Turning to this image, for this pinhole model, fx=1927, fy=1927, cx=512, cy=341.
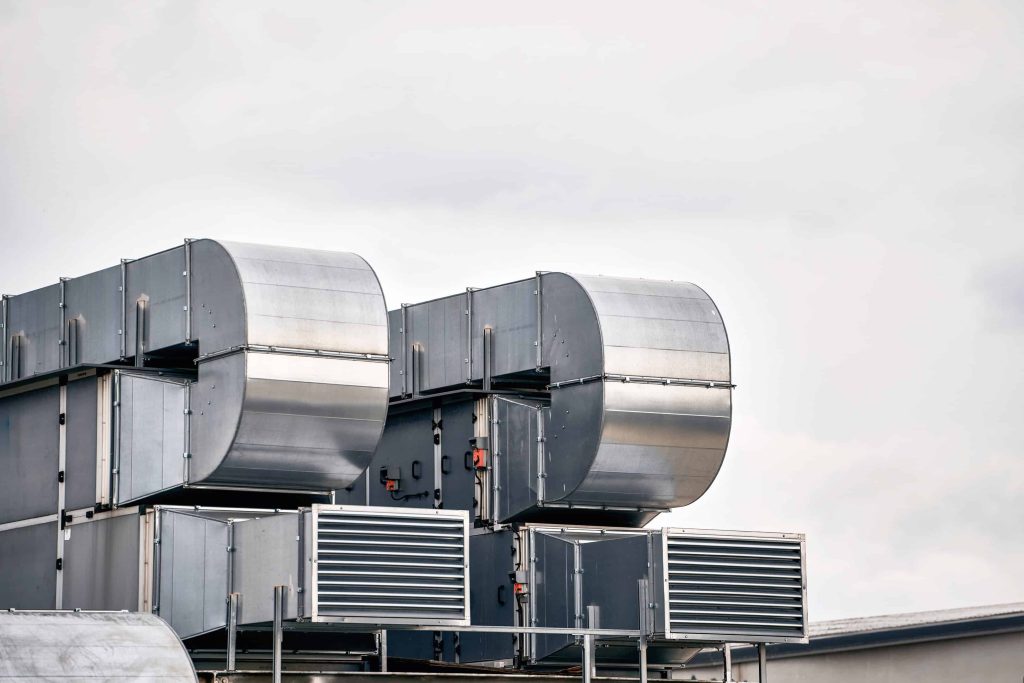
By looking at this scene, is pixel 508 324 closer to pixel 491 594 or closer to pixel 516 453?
pixel 516 453

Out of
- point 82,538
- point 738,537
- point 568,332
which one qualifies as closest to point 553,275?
Result: point 568,332

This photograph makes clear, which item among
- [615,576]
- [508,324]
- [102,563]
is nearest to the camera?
[102,563]

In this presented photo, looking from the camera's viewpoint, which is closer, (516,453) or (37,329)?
(516,453)

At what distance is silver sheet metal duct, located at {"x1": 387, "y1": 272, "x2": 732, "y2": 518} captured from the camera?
955 inches

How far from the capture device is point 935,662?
123 feet

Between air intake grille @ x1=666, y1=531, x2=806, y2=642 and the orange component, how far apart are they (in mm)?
3558

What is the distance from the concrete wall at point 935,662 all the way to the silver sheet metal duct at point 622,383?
1285cm

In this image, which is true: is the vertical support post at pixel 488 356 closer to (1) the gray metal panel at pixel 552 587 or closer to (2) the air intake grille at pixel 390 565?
(1) the gray metal panel at pixel 552 587

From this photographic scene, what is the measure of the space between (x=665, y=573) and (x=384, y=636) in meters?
3.66

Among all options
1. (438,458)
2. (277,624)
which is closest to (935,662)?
(438,458)

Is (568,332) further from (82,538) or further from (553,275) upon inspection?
(82,538)

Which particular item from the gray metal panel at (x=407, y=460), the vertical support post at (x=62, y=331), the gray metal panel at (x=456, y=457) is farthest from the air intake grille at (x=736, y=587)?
the vertical support post at (x=62, y=331)

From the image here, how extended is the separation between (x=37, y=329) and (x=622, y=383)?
26.4 ft

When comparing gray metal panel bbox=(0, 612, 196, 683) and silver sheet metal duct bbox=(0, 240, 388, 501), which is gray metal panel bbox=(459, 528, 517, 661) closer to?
silver sheet metal duct bbox=(0, 240, 388, 501)
